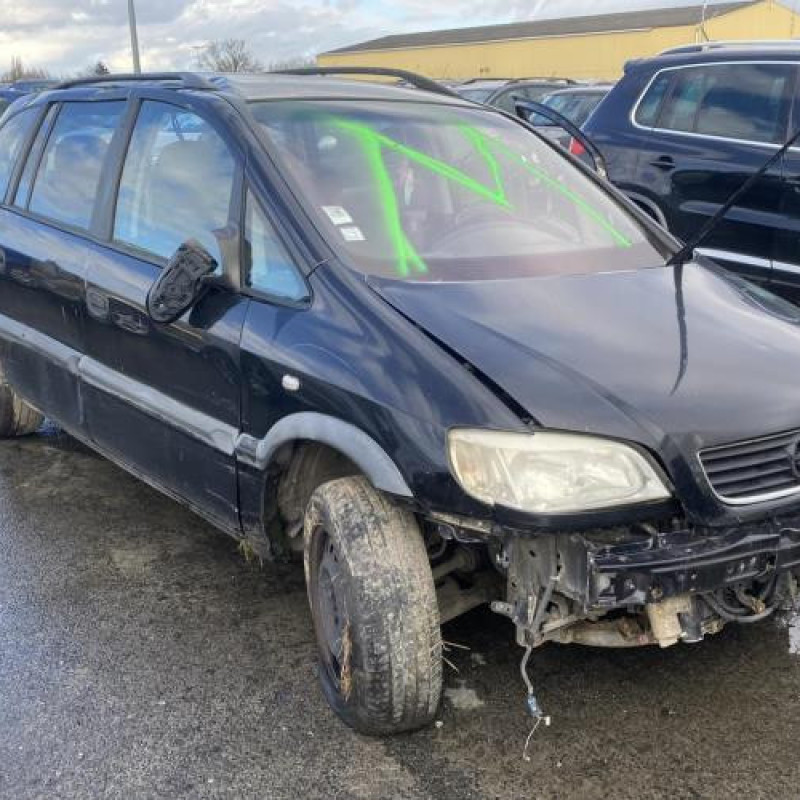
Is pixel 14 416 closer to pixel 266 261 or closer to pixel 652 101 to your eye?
pixel 266 261

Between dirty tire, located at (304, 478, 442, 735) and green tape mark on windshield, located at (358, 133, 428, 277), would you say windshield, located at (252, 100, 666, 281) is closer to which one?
green tape mark on windshield, located at (358, 133, 428, 277)

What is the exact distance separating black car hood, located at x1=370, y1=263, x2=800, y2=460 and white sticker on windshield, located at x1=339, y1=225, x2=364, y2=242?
0.75 feet

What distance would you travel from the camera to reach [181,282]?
2.76m

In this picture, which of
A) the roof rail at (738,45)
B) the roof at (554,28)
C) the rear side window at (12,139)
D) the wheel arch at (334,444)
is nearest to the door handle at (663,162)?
the roof rail at (738,45)

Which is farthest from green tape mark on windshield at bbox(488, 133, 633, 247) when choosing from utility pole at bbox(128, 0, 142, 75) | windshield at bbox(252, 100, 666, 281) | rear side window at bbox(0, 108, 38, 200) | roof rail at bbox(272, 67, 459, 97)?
utility pole at bbox(128, 0, 142, 75)

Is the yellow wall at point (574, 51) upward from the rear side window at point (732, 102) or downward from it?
downward

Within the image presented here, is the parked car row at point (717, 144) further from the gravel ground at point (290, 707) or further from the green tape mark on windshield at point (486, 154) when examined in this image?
the gravel ground at point (290, 707)

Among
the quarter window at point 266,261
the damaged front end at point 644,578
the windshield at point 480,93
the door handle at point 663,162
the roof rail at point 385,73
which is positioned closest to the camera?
the damaged front end at point 644,578

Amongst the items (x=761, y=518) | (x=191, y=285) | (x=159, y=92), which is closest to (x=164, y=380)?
(x=191, y=285)

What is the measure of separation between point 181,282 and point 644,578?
159 cm

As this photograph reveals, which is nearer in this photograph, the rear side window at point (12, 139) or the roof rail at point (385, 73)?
the roof rail at point (385, 73)

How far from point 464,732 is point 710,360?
1.21 metres

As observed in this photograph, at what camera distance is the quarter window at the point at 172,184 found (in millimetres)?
2951

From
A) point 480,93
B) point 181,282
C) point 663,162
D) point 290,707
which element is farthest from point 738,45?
point 480,93
